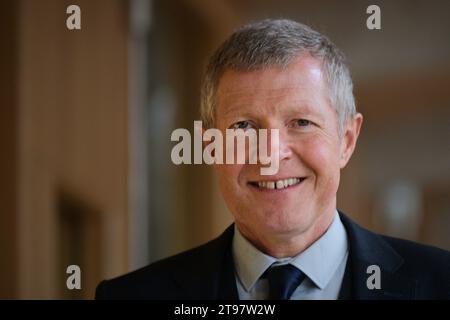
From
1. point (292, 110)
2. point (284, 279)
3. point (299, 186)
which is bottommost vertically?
point (284, 279)

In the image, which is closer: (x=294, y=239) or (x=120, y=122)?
(x=294, y=239)

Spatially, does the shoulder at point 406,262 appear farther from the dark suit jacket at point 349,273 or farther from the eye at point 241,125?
the eye at point 241,125

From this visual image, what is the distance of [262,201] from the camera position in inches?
34.2

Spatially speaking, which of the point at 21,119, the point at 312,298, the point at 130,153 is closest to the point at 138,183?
the point at 130,153

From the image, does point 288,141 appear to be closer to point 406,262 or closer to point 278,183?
point 278,183

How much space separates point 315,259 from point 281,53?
28cm

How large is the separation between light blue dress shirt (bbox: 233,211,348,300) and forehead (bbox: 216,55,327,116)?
176mm

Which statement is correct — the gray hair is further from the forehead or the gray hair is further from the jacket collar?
the jacket collar

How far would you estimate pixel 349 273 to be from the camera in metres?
0.88

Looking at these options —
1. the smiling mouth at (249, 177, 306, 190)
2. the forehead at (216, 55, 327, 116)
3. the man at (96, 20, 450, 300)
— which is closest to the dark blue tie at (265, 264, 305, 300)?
the man at (96, 20, 450, 300)

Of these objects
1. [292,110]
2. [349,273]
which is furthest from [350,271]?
[292,110]

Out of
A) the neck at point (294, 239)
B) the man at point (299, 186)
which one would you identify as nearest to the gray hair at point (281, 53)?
the man at point (299, 186)

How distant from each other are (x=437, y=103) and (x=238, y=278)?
0.39 m

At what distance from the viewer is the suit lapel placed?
87cm
